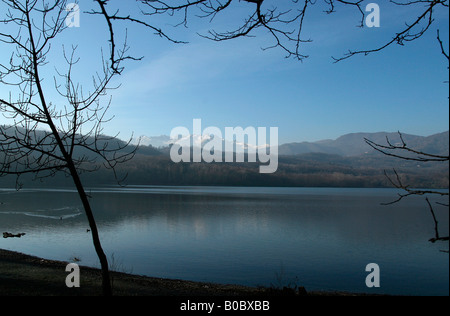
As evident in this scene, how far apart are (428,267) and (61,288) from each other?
22038 mm

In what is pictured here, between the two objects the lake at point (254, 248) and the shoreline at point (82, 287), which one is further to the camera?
the lake at point (254, 248)

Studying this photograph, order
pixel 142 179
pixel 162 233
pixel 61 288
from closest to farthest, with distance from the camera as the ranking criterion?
pixel 61 288 → pixel 162 233 → pixel 142 179

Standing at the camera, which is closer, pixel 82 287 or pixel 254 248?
pixel 82 287

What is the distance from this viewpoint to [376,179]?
198 m

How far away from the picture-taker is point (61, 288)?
39.1 ft

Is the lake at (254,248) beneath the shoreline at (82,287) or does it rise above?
beneath

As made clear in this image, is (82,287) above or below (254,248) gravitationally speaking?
above

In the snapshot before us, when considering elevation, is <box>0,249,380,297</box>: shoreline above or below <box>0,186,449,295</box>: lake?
above

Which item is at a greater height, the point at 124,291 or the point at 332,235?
the point at 124,291

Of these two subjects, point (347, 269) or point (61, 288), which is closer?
point (61, 288)

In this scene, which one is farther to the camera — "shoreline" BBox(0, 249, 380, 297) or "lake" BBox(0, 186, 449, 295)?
"lake" BBox(0, 186, 449, 295)

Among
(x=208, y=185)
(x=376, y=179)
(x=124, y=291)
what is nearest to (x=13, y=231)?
(x=124, y=291)
